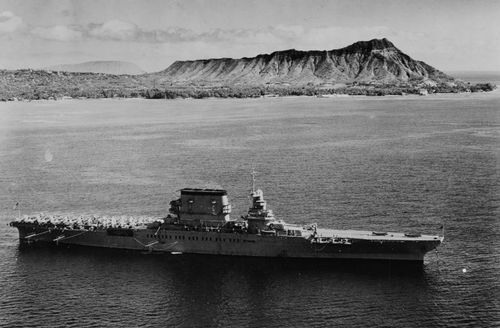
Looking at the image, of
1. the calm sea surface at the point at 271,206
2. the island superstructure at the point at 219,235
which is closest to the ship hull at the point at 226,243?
the island superstructure at the point at 219,235

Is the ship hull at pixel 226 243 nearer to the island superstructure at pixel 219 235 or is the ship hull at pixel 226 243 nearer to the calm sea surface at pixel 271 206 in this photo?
the island superstructure at pixel 219 235

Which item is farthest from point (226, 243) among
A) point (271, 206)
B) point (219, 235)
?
point (271, 206)

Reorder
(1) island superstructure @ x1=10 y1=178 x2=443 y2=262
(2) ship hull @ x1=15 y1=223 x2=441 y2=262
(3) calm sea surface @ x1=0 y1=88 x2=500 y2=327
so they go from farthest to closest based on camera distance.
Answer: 1. (1) island superstructure @ x1=10 y1=178 x2=443 y2=262
2. (2) ship hull @ x1=15 y1=223 x2=441 y2=262
3. (3) calm sea surface @ x1=0 y1=88 x2=500 y2=327

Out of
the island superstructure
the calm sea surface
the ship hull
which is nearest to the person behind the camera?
the calm sea surface

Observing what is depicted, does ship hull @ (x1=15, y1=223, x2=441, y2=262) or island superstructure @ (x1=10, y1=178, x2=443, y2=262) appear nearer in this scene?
ship hull @ (x1=15, y1=223, x2=441, y2=262)

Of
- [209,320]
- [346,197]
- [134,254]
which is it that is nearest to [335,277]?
[209,320]

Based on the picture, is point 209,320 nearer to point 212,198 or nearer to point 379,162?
point 212,198

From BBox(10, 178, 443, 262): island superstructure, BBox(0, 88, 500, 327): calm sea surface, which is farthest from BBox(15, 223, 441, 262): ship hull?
BBox(0, 88, 500, 327): calm sea surface

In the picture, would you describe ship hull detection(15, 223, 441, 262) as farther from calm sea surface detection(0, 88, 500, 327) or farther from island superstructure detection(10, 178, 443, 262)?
calm sea surface detection(0, 88, 500, 327)
